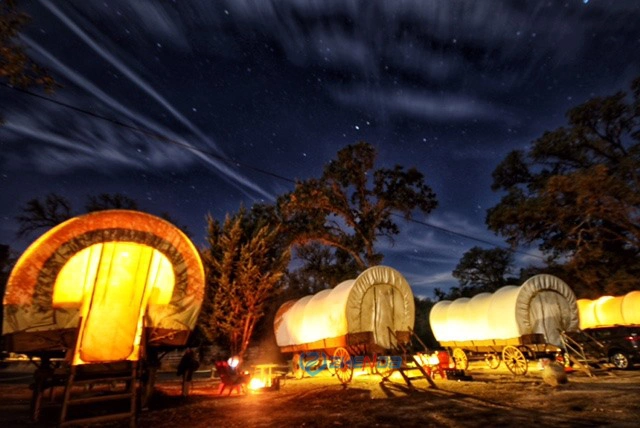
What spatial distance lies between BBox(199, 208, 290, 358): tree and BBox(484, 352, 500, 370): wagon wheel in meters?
8.72

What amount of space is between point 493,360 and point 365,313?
694cm

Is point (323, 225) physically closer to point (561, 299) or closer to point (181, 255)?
point (561, 299)

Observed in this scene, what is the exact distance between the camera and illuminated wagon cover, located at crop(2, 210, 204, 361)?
6336 millimetres

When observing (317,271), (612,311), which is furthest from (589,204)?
(317,271)

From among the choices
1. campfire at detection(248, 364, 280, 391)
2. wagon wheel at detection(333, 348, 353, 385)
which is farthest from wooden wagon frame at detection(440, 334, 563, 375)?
campfire at detection(248, 364, 280, 391)

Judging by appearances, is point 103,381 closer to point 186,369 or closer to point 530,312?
point 186,369

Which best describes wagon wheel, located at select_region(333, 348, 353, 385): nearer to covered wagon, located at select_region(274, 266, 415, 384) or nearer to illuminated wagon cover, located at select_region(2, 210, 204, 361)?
covered wagon, located at select_region(274, 266, 415, 384)

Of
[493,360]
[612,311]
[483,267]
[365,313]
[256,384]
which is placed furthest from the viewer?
[483,267]

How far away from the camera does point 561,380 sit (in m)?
9.23

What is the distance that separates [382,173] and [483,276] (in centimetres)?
2885

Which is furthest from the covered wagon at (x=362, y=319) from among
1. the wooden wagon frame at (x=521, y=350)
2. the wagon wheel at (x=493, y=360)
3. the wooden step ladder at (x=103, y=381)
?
the wooden step ladder at (x=103, y=381)

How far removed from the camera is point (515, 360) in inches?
483

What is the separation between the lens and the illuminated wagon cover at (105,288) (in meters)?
6.34

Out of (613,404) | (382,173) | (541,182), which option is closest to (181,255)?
(613,404)
